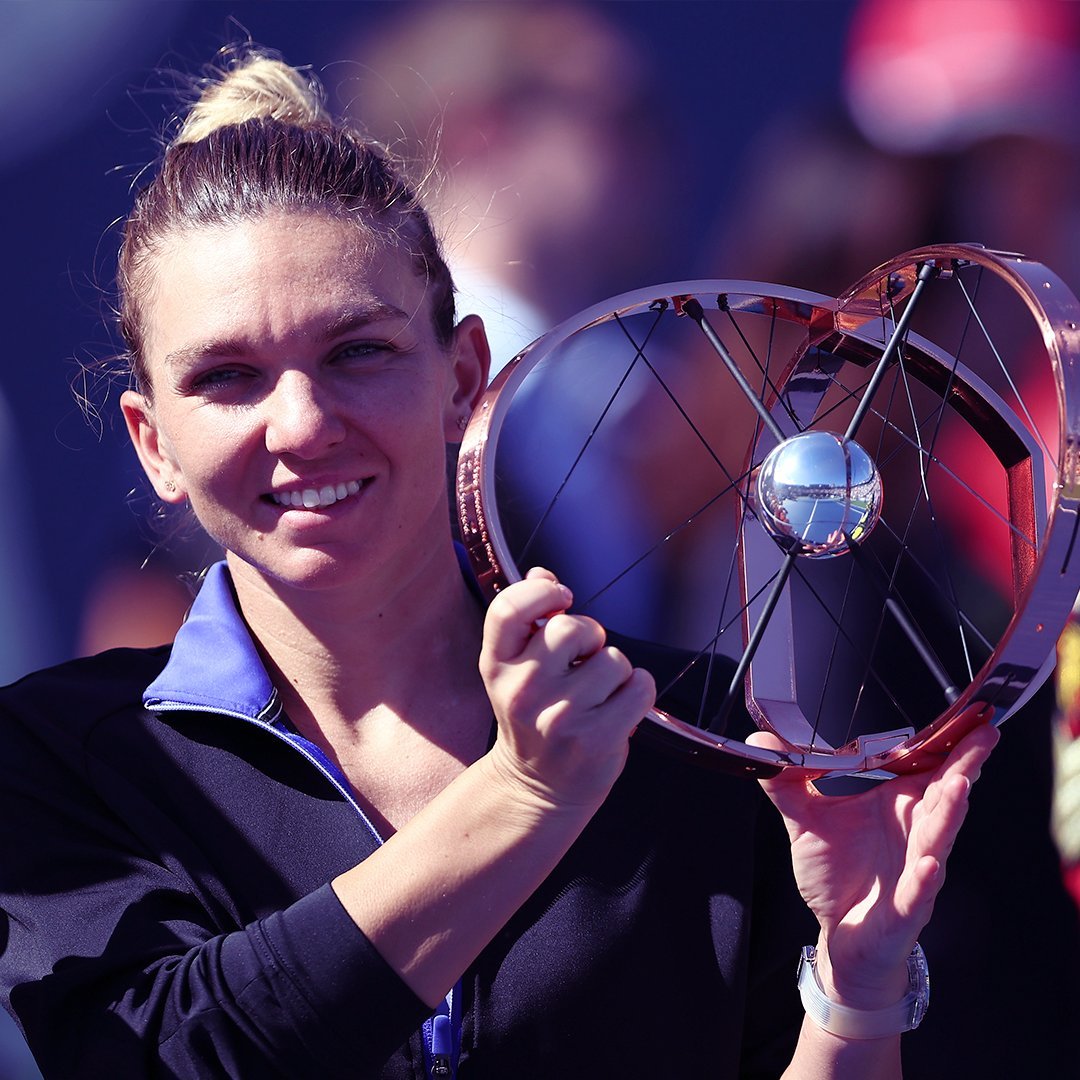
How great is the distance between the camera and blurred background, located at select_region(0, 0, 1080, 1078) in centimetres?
210

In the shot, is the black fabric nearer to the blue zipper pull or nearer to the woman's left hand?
the blue zipper pull

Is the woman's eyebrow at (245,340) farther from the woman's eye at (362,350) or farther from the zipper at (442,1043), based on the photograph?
the zipper at (442,1043)

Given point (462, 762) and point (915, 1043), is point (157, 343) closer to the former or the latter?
point (462, 762)

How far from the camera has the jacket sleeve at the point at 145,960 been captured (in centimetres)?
105

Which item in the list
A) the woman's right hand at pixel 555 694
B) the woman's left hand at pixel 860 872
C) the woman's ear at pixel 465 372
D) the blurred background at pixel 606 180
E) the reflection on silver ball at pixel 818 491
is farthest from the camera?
the blurred background at pixel 606 180

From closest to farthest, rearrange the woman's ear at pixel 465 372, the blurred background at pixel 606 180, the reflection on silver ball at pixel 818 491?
the reflection on silver ball at pixel 818 491 → the woman's ear at pixel 465 372 → the blurred background at pixel 606 180

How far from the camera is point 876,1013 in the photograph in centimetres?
127

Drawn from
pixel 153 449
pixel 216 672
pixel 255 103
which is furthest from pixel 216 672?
pixel 255 103

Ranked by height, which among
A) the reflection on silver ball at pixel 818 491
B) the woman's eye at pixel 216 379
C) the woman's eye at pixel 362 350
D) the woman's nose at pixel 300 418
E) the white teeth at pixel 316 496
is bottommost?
the reflection on silver ball at pixel 818 491

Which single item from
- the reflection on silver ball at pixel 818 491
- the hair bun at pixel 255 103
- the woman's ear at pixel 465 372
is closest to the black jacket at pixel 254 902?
the woman's ear at pixel 465 372

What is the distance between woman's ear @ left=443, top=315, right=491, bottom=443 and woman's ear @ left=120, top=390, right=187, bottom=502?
12.3 inches

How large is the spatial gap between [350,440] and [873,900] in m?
0.69

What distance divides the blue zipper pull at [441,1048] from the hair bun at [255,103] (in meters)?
1.01

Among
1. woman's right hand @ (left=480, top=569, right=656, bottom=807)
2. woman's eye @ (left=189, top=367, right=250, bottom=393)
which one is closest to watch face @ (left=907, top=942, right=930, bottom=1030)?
woman's right hand @ (left=480, top=569, right=656, bottom=807)
